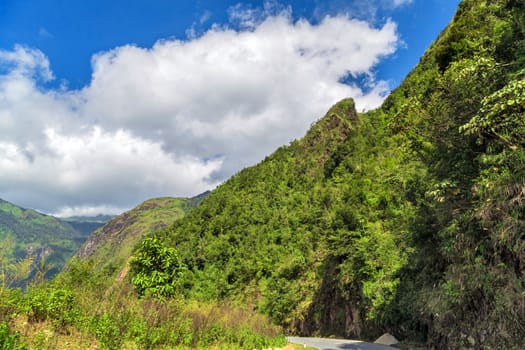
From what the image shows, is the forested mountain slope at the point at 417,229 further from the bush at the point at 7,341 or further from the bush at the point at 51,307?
the bush at the point at 7,341

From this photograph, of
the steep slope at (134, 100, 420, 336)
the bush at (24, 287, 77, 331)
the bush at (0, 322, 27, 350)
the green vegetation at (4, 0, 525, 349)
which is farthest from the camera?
the steep slope at (134, 100, 420, 336)

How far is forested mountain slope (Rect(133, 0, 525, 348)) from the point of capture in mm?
9539

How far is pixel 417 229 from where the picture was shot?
1478cm

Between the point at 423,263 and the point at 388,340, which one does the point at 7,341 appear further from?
the point at 388,340

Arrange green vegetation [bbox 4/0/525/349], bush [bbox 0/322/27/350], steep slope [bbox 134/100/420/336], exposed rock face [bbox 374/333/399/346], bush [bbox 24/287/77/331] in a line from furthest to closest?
steep slope [bbox 134/100/420/336], exposed rock face [bbox 374/333/399/346], green vegetation [bbox 4/0/525/349], bush [bbox 24/287/77/331], bush [bbox 0/322/27/350]

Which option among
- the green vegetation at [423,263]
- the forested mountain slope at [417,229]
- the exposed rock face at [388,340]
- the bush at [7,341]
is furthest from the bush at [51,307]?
the exposed rock face at [388,340]

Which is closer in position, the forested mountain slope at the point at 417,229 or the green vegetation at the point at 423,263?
the green vegetation at the point at 423,263

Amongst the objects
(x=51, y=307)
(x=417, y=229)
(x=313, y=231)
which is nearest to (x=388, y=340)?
(x=417, y=229)

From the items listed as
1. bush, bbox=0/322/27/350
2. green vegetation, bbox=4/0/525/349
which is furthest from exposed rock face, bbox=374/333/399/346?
bush, bbox=0/322/27/350

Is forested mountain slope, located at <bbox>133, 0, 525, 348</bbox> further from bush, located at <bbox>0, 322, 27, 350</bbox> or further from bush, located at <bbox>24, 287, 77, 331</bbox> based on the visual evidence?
bush, located at <bbox>0, 322, 27, 350</bbox>

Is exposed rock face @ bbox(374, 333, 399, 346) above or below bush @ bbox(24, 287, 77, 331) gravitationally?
below

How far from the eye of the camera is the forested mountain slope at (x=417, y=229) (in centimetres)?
954

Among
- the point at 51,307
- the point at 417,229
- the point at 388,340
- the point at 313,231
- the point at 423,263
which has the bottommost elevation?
the point at 388,340

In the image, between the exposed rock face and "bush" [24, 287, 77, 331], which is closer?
"bush" [24, 287, 77, 331]
